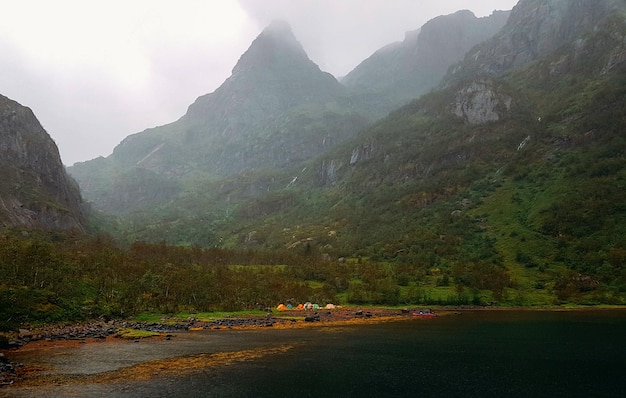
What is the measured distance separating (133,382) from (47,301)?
54.8 metres

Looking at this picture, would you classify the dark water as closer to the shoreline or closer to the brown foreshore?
the shoreline

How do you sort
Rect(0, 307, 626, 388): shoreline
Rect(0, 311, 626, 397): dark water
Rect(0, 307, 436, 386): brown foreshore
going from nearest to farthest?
Rect(0, 311, 626, 397): dark water → Rect(0, 307, 626, 388): shoreline → Rect(0, 307, 436, 386): brown foreshore

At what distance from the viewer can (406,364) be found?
2211 inches

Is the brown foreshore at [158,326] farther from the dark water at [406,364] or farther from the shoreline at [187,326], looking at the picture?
the dark water at [406,364]

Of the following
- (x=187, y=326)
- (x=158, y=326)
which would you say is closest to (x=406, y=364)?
(x=187, y=326)

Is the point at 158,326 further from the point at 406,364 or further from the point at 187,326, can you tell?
the point at 406,364

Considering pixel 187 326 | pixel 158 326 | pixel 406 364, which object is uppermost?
pixel 158 326

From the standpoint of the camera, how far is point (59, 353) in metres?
61.1

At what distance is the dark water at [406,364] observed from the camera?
4378cm

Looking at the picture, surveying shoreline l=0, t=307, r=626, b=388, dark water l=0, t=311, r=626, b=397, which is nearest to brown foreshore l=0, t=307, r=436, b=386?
shoreline l=0, t=307, r=626, b=388

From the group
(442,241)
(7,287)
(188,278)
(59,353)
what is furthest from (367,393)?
(442,241)

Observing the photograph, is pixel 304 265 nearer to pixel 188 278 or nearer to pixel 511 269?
pixel 188 278

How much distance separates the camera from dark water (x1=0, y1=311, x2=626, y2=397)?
43.8 metres

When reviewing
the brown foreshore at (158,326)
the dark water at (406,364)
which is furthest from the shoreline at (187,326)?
the dark water at (406,364)
